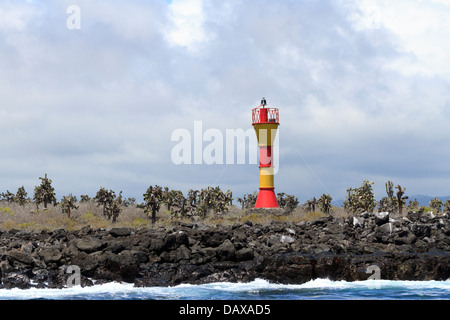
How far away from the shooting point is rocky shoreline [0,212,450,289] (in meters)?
21.4

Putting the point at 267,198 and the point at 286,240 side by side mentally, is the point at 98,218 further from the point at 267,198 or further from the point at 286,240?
the point at 286,240

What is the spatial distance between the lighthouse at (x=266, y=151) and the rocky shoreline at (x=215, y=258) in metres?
10.4

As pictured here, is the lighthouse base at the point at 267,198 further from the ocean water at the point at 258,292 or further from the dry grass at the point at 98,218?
the ocean water at the point at 258,292

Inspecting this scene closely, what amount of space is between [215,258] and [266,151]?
596 inches

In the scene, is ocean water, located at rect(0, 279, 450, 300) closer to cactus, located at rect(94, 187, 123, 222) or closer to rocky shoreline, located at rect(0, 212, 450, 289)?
rocky shoreline, located at rect(0, 212, 450, 289)

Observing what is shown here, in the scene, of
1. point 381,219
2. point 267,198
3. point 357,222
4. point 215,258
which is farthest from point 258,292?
point 267,198

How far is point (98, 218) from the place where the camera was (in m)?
39.2

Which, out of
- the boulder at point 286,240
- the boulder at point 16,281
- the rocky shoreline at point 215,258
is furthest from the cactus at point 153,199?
the boulder at point 16,281

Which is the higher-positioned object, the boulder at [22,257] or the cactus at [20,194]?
the cactus at [20,194]

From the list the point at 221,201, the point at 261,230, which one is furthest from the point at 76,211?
the point at 261,230

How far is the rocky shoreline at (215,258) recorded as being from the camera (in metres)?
21.4

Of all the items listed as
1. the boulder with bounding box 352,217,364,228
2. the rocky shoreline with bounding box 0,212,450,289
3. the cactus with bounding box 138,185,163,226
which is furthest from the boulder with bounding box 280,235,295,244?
the cactus with bounding box 138,185,163,226

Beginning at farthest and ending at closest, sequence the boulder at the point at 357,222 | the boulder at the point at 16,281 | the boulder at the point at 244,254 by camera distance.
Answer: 1. the boulder at the point at 357,222
2. the boulder at the point at 244,254
3. the boulder at the point at 16,281
